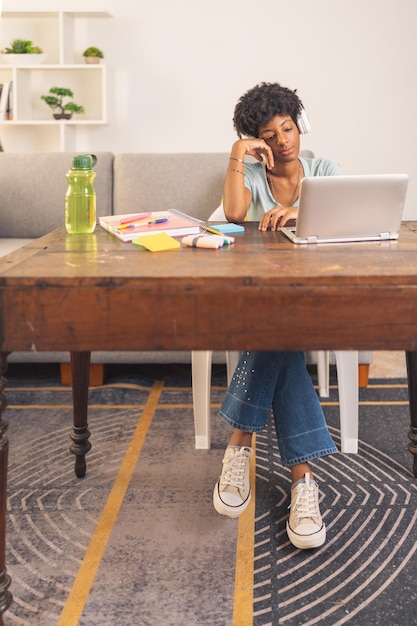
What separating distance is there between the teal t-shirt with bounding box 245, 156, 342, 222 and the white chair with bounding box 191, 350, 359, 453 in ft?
1.31

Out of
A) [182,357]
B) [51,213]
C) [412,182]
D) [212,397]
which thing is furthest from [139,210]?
[412,182]

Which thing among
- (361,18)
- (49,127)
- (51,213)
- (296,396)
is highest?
(361,18)

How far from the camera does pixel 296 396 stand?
5.31 ft

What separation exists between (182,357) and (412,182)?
233 centimetres

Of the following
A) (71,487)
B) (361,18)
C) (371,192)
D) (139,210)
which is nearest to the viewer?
(371,192)

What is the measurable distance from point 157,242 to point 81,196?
0.83 feet

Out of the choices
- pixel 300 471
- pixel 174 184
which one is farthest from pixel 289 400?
pixel 174 184

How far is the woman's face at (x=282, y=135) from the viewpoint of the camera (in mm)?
1857

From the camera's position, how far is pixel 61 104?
171 inches

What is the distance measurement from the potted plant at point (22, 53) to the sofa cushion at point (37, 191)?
139 cm

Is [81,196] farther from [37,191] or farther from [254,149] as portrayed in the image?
[37,191]

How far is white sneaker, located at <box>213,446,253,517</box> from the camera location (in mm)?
1602

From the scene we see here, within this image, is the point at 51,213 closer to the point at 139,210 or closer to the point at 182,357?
the point at 139,210

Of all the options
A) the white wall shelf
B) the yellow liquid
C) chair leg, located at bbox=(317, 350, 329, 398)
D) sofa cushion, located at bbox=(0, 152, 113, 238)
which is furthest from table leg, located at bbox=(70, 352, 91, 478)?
the white wall shelf
